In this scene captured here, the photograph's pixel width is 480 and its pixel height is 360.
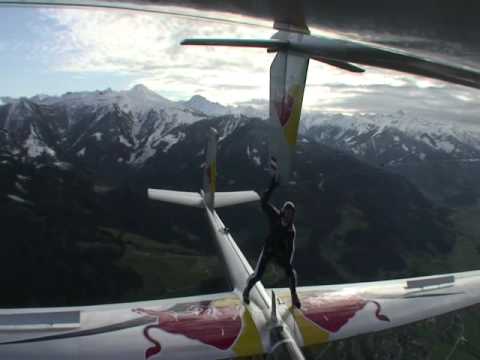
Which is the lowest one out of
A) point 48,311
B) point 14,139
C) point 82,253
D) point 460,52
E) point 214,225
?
point 82,253

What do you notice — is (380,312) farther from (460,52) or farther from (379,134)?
(379,134)

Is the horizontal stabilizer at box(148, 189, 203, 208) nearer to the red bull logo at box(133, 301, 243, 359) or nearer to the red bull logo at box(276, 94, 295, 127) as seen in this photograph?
the red bull logo at box(133, 301, 243, 359)

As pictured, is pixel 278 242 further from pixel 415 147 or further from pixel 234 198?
pixel 415 147

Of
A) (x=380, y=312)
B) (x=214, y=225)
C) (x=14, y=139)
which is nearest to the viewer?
(x=380, y=312)

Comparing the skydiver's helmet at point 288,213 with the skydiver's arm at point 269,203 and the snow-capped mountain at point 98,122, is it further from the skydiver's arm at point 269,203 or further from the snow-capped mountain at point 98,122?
the snow-capped mountain at point 98,122

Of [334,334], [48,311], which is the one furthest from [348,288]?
[48,311]

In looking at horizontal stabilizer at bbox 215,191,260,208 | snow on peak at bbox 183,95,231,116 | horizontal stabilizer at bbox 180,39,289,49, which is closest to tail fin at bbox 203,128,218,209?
horizontal stabilizer at bbox 215,191,260,208
